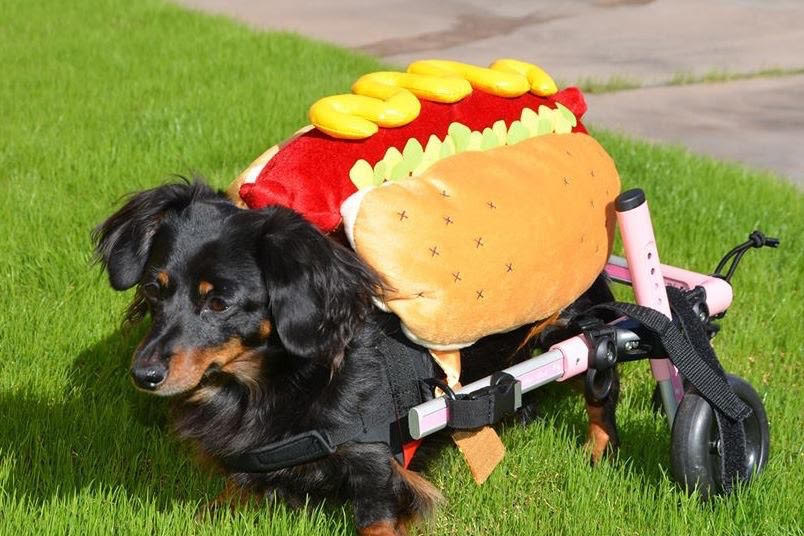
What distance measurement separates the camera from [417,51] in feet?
30.6

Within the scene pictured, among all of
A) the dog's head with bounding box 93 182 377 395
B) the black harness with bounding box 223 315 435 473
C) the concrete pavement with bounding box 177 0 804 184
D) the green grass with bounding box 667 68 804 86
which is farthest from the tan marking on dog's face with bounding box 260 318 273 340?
the green grass with bounding box 667 68 804 86

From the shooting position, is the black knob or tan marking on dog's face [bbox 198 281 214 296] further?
the black knob

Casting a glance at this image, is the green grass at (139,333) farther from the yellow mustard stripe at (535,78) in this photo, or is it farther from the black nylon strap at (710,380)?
the yellow mustard stripe at (535,78)

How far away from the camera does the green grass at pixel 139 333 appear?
2.73 m

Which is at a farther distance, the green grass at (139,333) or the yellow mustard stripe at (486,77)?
the yellow mustard stripe at (486,77)

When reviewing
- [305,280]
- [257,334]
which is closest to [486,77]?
[305,280]

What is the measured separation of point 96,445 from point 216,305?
0.89m

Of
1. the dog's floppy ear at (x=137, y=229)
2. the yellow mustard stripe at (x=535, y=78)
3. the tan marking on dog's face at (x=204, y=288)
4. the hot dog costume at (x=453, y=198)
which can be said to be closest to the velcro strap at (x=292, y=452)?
the hot dog costume at (x=453, y=198)

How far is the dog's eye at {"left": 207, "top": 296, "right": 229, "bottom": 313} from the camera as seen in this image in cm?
242

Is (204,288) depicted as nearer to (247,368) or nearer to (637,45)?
(247,368)

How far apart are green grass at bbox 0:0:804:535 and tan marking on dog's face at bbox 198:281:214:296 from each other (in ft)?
1.99

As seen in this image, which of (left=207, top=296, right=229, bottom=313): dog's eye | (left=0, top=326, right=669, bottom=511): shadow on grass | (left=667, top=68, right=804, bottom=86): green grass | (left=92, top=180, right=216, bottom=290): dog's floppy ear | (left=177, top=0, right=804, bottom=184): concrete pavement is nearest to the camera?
(left=207, top=296, right=229, bottom=313): dog's eye

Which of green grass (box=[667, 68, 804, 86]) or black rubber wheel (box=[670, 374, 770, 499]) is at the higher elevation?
black rubber wheel (box=[670, 374, 770, 499])

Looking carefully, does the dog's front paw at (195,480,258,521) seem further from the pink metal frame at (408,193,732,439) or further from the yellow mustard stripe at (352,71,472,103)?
the yellow mustard stripe at (352,71,472,103)
